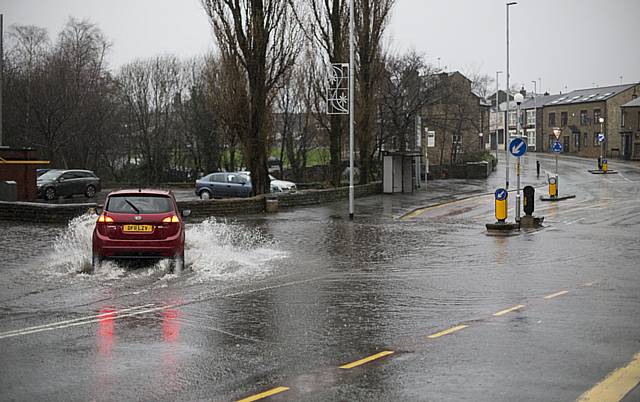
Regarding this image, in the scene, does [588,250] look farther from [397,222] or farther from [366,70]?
[366,70]

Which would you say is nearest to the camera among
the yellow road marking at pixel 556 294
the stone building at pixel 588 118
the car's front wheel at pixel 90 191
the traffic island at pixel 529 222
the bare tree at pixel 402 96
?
the yellow road marking at pixel 556 294

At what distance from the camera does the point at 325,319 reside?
1053 centimetres

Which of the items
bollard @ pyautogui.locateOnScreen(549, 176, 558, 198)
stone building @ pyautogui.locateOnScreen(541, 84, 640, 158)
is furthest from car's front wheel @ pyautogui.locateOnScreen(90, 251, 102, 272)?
stone building @ pyautogui.locateOnScreen(541, 84, 640, 158)

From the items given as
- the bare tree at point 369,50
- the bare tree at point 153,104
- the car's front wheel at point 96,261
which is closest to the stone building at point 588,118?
the bare tree at point 153,104

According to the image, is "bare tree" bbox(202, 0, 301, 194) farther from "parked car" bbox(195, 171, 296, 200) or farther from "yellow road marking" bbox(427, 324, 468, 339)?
"yellow road marking" bbox(427, 324, 468, 339)

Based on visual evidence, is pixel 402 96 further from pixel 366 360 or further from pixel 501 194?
pixel 366 360

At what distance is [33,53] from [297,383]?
224 ft

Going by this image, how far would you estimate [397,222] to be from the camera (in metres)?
27.6

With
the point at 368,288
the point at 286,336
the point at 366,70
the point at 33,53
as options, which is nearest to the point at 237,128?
the point at 366,70

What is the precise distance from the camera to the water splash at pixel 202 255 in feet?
49.2

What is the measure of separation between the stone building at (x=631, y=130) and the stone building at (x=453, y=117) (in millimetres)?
14985

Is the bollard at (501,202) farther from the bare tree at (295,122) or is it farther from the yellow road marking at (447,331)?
the bare tree at (295,122)

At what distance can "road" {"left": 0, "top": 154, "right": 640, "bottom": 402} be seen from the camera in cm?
730

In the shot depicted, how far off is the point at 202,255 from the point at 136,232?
2.94 meters
